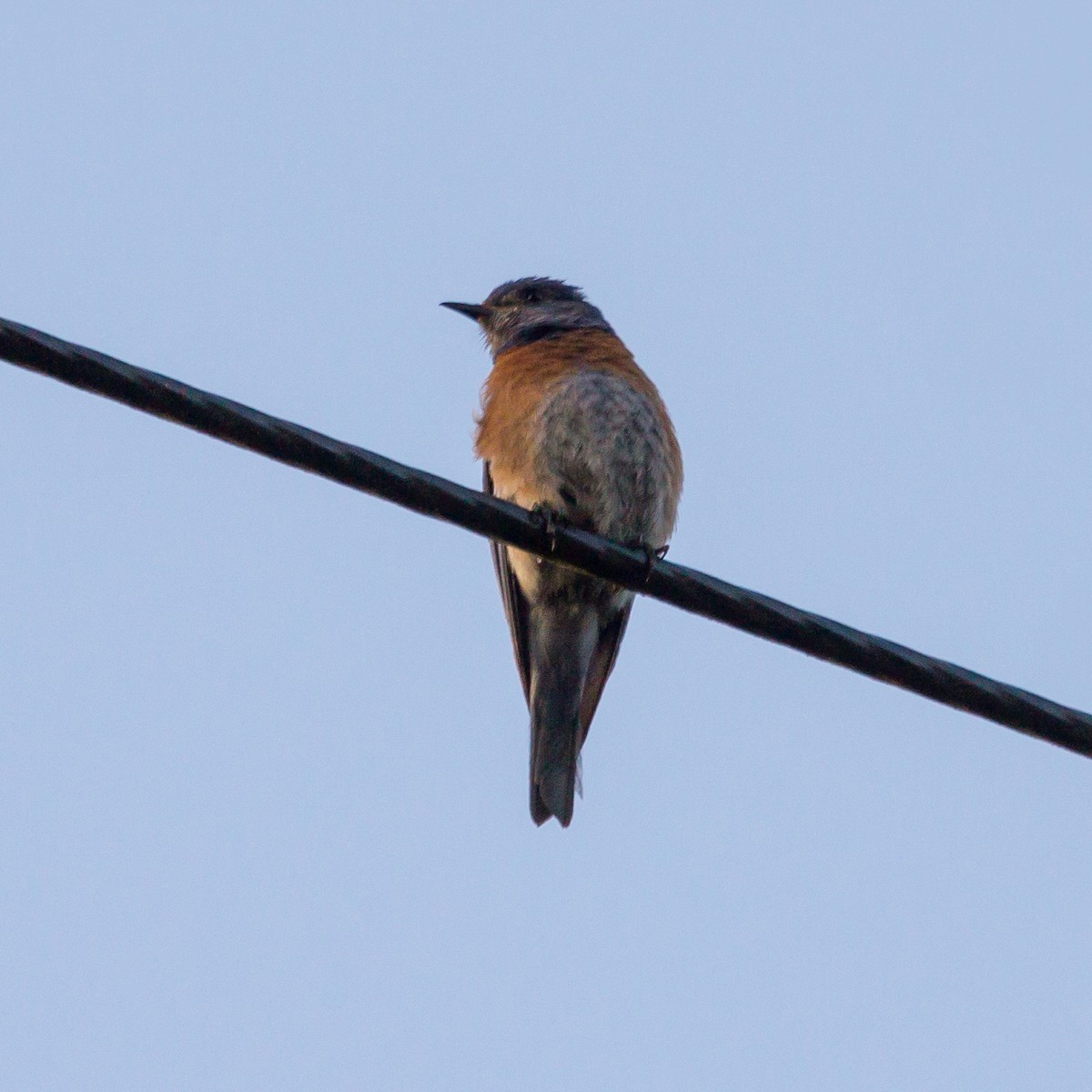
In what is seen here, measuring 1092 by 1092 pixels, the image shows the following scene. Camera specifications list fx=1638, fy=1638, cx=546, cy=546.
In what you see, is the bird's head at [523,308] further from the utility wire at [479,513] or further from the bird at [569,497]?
the utility wire at [479,513]

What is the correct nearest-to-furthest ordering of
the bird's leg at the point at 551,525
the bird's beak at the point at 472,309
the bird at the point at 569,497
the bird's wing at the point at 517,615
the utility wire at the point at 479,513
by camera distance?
1. the utility wire at the point at 479,513
2. the bird's leg at the point at 551,525
3. the bird at the point at 569,497
4. the bird's wing at the point at 517,615
5. the bird's beak at the point at 472,309

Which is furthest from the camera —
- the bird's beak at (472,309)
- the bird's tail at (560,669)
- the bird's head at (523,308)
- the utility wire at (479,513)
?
the bird's beak at (472,309)

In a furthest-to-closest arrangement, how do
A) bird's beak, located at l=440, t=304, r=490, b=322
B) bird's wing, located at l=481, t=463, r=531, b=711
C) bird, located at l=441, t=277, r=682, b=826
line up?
1. bird's beak, located at l=440, t=304, r=490, b=322
2. bird's wing, located at l=481, t=463, r=531, b=711
3. bird, located at l=441, t=277, r=682, b=826

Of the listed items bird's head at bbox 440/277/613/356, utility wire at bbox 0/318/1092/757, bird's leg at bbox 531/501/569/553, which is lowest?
utility wire at bbox 0/318/1092/757

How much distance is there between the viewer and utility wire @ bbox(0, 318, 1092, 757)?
3.83 meters

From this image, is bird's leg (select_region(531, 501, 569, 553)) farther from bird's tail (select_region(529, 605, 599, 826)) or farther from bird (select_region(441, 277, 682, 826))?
bird's tail (select_region(529, 605, 599, 826))

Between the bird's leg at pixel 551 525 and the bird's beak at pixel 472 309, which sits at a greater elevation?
the bird's beak at pixel 472 309

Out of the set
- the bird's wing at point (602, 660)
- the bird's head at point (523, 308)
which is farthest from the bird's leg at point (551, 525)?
the bird's head at point (523, 308)

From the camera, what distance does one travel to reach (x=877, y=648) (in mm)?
4137

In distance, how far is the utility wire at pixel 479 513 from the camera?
12.6 ft

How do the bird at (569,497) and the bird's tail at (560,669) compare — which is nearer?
the bird at (569,497)

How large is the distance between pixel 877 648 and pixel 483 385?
13.5 feet

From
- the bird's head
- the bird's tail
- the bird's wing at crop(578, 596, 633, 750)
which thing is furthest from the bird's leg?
the bird's head

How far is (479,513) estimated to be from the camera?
14.7 ft
